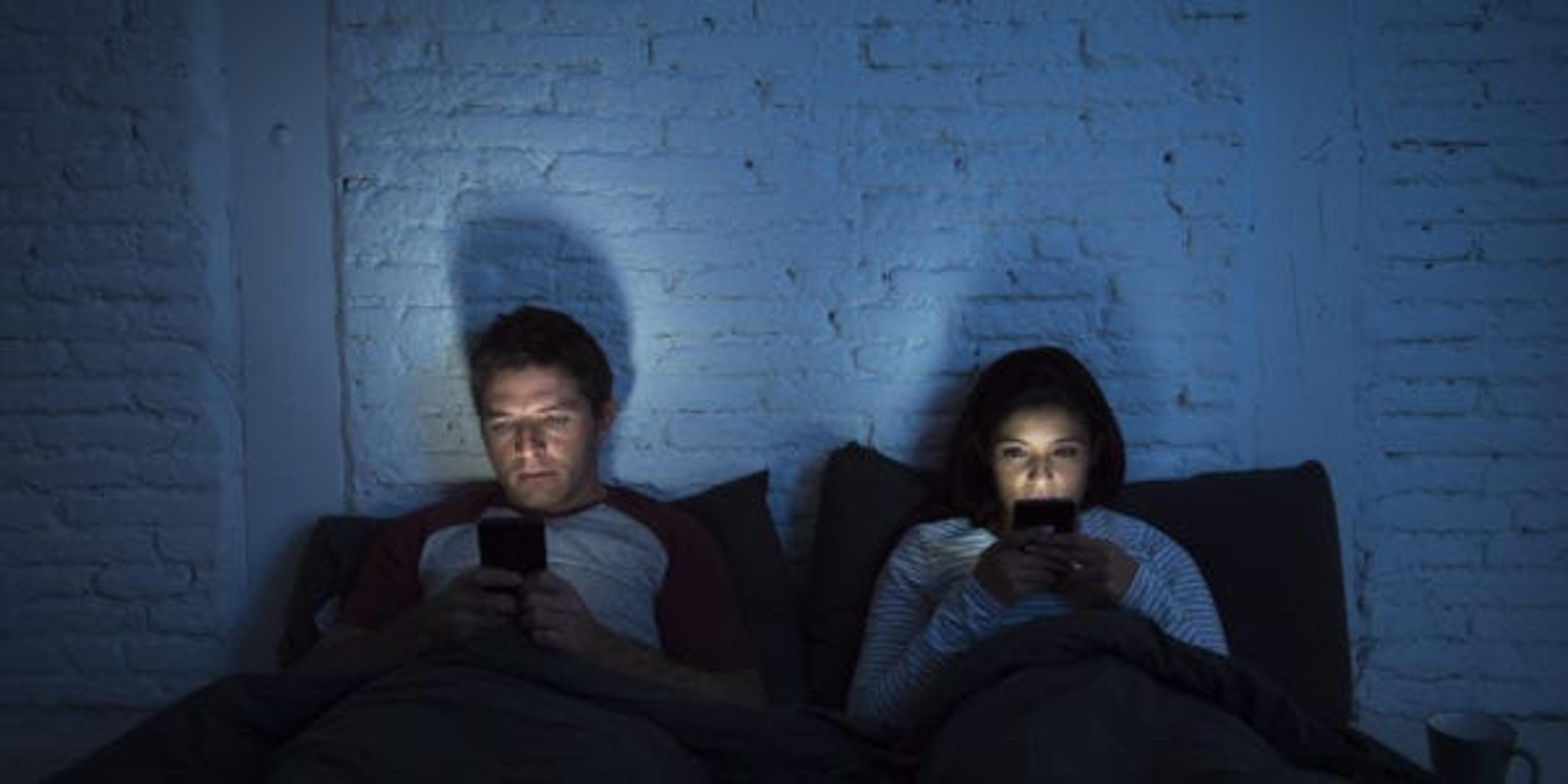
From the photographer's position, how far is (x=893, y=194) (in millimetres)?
2531

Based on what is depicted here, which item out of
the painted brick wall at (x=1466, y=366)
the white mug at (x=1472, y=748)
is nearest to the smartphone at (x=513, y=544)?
the white mug at (x=1472, y=748)

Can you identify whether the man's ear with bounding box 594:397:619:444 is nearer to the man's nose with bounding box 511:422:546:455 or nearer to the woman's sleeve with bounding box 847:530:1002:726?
the man's nose with bounding box 511:422:546:455

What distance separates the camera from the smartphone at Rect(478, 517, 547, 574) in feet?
6.22

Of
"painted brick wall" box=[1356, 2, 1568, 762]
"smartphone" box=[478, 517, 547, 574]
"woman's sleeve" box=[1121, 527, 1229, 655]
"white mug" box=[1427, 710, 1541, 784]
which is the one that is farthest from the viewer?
"painted brick wall" box=[1356, 2, 1568, 762]

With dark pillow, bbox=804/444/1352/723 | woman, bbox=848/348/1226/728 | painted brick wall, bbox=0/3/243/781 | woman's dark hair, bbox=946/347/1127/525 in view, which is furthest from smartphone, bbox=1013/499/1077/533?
painted brick wall, bbox=0/3/243/781

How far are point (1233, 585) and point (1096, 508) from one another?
31 centimetres

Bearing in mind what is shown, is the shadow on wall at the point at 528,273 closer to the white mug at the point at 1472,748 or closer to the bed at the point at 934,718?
the bed at the point at 934,718

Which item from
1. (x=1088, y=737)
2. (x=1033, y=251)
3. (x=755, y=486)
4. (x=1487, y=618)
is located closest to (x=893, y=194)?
(x=1033, y=251)

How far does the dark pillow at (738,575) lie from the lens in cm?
231

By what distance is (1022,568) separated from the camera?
1.95 metres

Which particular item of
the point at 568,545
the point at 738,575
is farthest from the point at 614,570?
the point at 738,575

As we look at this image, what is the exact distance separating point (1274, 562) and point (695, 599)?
47.5 inches

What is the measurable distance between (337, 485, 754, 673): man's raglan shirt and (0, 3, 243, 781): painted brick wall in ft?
2.17

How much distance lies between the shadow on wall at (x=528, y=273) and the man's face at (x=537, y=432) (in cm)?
35
